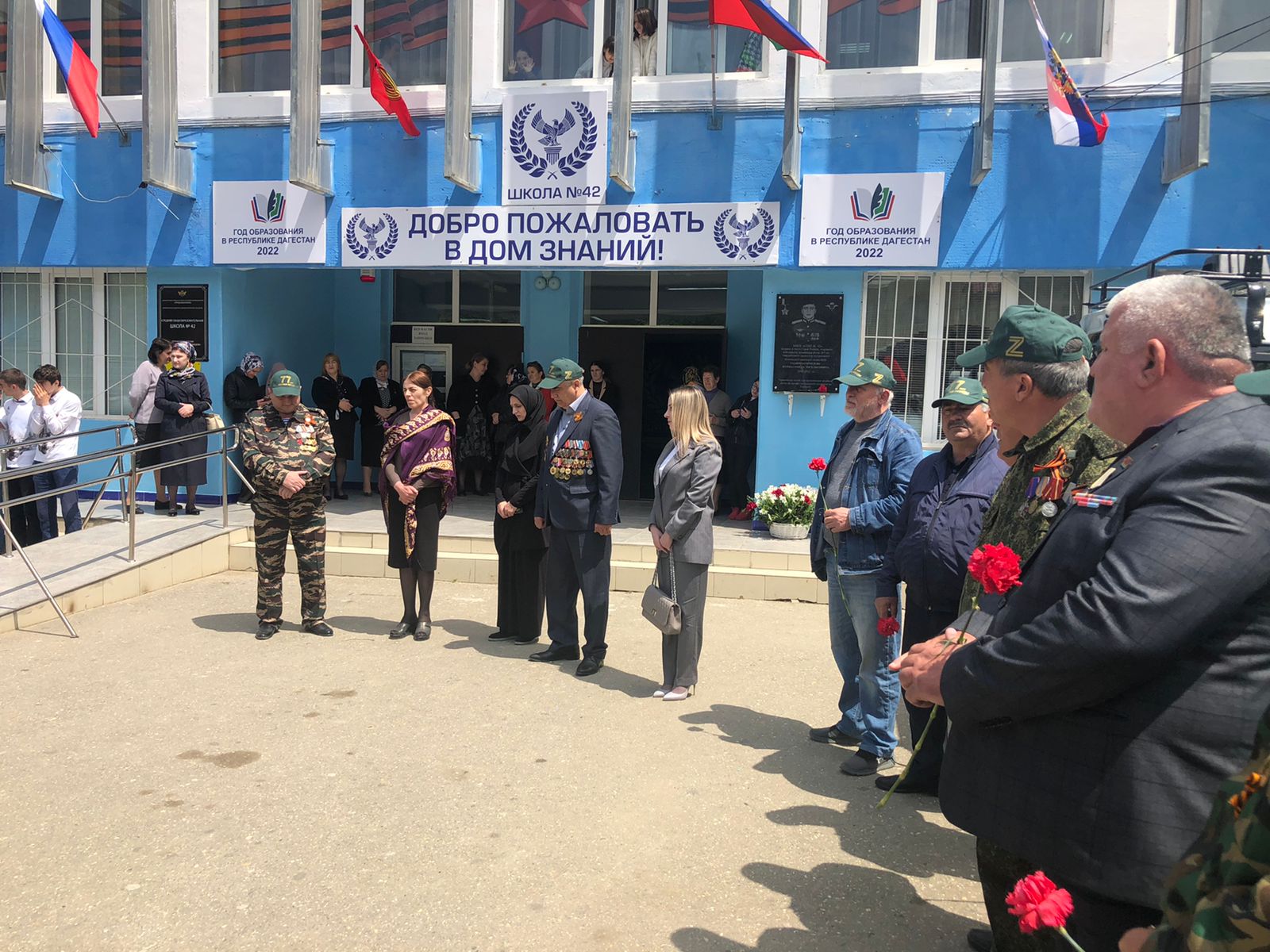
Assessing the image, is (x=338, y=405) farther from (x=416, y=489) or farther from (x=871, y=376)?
(x=871, y=376)

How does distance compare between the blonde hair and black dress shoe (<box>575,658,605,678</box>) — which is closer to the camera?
the blonde hair

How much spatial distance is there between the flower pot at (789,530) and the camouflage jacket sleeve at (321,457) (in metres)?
4.22

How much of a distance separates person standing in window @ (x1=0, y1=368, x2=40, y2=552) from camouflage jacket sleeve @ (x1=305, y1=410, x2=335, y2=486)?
152 inches

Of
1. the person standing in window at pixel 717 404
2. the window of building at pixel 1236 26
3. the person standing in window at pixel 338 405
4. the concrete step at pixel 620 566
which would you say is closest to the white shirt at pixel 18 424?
the concrete step at pixel 620 566

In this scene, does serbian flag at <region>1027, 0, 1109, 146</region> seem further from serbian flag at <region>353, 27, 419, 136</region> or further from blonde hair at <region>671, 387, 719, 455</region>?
serbian flag at <region>353, 27, 419, 136</region>

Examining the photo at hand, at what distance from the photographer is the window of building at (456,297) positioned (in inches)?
509

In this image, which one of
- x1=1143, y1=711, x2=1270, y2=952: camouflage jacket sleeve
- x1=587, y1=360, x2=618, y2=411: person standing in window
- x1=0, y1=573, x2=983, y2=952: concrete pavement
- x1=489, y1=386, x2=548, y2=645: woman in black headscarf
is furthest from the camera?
x1=587, y1=360, x2=618, y2=411: person standing in window

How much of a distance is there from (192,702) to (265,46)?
826 centimetres

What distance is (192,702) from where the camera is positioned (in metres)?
5.54

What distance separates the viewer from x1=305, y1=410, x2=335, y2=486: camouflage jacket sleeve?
705 centimetres

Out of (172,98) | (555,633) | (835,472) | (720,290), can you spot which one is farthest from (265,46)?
(835,472)

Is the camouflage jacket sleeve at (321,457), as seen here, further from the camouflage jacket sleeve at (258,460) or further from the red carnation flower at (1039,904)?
the red carnation flower at (1039,904)

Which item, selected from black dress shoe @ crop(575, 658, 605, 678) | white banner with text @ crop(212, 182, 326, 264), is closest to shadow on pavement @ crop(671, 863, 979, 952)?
black dress shoe @ crop(575, 658, 605, 678)

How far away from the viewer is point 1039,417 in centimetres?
286
